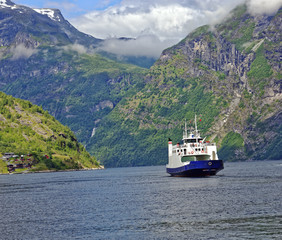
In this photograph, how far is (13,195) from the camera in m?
174

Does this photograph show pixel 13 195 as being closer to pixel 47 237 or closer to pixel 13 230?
pixel 13 230

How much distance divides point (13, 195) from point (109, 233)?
91.7 meters

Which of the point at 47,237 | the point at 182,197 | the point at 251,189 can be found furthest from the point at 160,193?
the point at 47,237

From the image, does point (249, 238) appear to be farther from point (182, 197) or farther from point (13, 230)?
point (182, 197)

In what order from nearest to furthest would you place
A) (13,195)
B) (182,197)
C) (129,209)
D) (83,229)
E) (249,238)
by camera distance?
(249,238), (83,229), (129,209), (182,197), (13,195)

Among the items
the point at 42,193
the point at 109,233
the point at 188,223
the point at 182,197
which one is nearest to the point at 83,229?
the point at 109,233

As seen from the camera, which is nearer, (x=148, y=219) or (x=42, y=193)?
(x=148, y=219)

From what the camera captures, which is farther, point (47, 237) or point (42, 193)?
point (42, 193)

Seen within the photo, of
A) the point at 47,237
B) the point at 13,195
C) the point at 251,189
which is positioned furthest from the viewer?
the point at 13,195

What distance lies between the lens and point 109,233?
9125 cm

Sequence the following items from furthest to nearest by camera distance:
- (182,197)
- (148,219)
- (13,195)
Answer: (13,195) < (182,197) < (148,219)

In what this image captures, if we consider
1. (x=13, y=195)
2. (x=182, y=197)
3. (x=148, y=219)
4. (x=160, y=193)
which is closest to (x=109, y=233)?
(x=148, y=219)

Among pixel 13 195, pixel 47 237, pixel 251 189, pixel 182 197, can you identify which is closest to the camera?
pixel 47 237

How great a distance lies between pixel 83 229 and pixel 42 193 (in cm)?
8569
